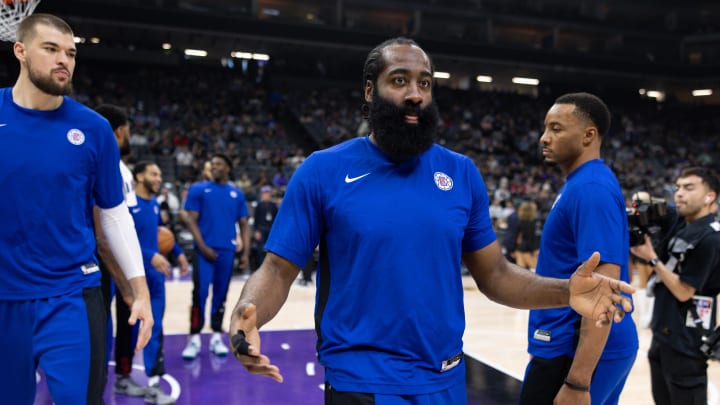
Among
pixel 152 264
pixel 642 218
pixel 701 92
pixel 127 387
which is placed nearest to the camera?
pixel 642 218

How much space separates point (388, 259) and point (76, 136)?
70.1 inches

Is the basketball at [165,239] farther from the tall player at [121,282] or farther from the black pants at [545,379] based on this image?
the black pants at [545,379]

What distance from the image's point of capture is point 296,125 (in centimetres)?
2672

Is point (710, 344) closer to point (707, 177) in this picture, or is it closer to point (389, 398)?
point (707, 177)

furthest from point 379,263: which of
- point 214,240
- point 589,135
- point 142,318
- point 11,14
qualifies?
point 214,240

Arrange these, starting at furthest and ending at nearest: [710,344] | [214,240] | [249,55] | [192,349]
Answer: [249,55]
[214,240]
[192,349]
[710,344]

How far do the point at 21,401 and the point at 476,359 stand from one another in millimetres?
5243

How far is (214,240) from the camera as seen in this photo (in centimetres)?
734

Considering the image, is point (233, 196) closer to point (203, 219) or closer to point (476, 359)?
point (203, 219)

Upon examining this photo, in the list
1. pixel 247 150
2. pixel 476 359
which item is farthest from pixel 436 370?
pixel 247 150

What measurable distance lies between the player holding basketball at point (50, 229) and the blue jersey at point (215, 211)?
13.4 feet

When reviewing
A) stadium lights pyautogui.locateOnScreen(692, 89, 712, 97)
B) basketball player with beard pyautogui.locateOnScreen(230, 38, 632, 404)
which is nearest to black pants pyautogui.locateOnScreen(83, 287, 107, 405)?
basketball player with beard pyautogui.locateOnScreen(230, 38, 632, 404)

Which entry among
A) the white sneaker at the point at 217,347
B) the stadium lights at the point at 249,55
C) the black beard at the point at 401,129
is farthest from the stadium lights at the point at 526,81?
the black beard at the point at 401,129

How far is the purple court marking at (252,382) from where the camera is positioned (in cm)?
581
